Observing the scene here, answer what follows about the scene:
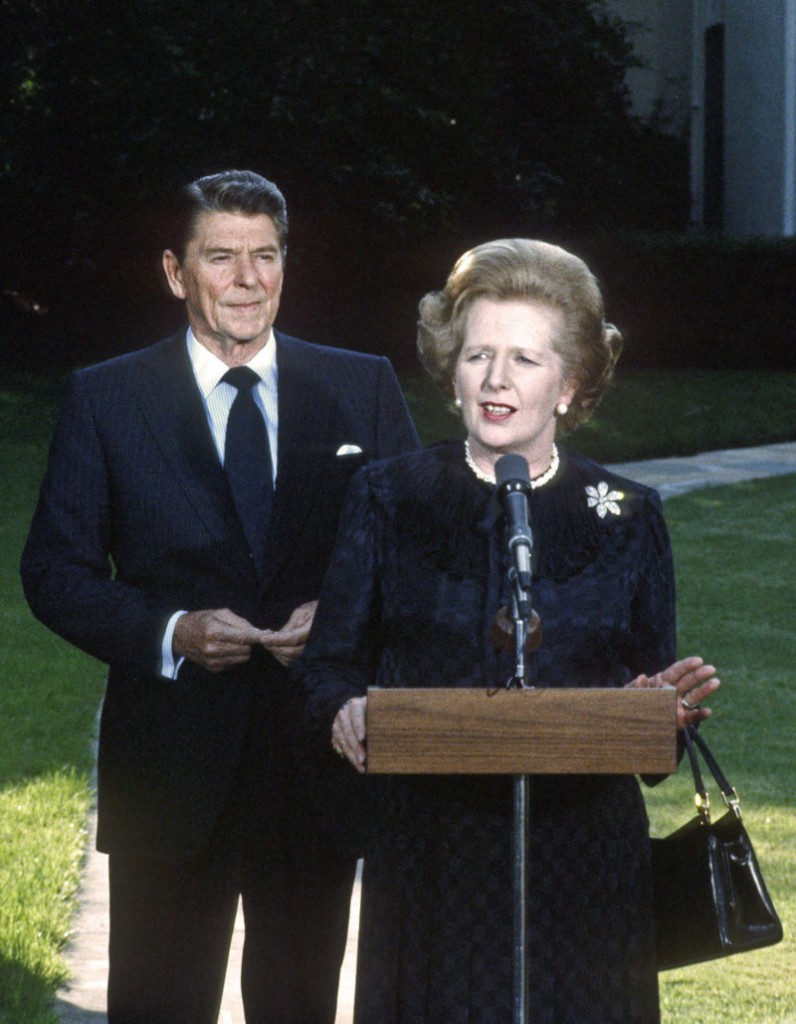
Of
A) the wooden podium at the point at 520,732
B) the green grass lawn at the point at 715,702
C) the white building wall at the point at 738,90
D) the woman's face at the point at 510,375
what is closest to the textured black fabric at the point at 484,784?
the woman's face at the point at 510,375

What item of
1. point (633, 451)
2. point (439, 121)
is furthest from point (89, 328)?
point (633, 451)

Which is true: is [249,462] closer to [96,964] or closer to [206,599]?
[206,599]

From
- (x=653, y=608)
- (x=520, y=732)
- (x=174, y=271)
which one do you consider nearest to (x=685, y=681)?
(x=653, y=608)

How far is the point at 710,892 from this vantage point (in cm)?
323

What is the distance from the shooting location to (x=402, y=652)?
3.47 meters

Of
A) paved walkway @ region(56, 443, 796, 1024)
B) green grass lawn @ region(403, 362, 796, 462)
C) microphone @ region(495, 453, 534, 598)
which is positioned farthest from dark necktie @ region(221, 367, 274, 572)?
green grass lawn @ region(403, 362, 796, 462)

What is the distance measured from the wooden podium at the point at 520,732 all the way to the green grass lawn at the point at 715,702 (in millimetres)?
2772

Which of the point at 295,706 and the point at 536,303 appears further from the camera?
the point at 295,706

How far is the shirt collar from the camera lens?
13.5ft

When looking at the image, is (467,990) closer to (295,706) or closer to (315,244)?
(295,706)

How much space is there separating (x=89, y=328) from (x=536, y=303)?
67.2 feet

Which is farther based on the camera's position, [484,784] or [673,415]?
[673,415]

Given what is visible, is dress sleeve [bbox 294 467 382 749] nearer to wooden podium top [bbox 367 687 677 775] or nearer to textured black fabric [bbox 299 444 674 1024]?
textured black fabric [bbox 299 444 674 1024]

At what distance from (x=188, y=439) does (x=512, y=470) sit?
1243 mm
